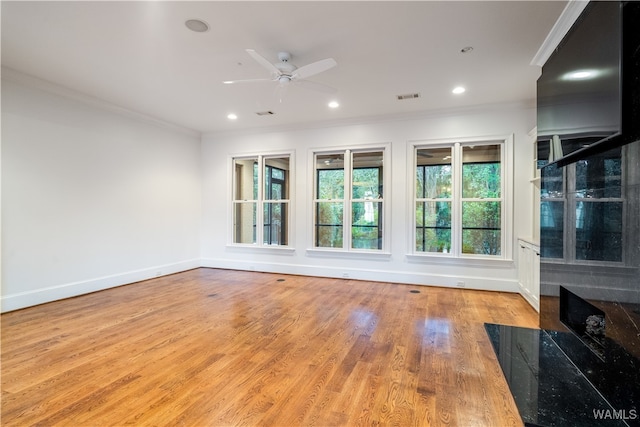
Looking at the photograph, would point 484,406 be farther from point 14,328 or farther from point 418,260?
point 14,328

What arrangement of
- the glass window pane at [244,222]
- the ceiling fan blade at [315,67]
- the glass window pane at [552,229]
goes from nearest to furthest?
the glass window pane at [552,229]
the ceiling fan blade at [315,67]
the glass window pane at [244,222]

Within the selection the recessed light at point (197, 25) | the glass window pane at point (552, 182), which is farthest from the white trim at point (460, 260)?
the recessed light at point (197, 25)

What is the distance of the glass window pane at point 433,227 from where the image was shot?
17.1 feet

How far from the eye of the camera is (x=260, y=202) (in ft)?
21.1

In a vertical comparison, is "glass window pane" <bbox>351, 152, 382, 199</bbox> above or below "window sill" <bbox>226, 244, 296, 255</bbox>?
above

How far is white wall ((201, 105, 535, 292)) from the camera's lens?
15.4 feet

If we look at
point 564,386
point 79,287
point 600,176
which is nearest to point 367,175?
point 600,176

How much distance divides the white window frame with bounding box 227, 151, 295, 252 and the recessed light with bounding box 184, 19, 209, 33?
10.8ft

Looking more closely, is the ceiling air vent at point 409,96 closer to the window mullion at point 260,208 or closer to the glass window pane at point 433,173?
the glass window pane at point 433,173

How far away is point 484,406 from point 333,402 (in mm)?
999

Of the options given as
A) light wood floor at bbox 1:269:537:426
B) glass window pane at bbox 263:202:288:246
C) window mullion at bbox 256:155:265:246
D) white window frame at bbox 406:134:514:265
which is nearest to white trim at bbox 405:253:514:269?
white window frame at bbox 406:134:514:265

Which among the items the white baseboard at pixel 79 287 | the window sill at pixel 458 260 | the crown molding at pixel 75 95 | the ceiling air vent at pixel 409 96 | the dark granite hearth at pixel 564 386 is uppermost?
the ceiling air vent at pixel 409 96

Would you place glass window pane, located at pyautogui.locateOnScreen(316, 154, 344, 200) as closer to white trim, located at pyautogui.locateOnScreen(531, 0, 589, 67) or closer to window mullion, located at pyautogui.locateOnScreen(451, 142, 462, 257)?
window mullion, located at pyautogui.locateOnScreen(451, 142, 462, 257)

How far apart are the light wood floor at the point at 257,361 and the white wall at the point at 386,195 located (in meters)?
0.82
